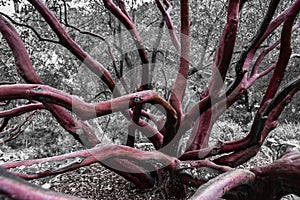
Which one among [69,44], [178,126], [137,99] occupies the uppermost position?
[69,44]

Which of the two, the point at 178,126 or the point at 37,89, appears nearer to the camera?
the point at 37,89

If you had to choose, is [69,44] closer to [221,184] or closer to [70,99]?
[70,99]

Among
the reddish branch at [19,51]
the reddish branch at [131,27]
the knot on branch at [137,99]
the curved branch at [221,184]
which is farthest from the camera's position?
the reddish branch at [131,27]

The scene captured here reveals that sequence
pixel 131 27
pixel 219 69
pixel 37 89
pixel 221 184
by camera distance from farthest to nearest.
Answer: pixel 131 27 < pixel 219 69 < pixel 37 89 < pixel 221 184

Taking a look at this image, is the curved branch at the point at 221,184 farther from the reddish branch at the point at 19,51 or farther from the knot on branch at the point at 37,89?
the reddish branch at the point at 19,51

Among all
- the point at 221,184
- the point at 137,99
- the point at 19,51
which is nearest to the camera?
the point at 221,184

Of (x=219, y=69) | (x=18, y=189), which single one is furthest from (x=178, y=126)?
(x=18, y=189)

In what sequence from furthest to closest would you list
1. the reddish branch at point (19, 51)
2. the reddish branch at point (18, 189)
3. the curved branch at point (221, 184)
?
1. the reddish branch at point (19, 51)
2. the curved branch at point (221, 184)
3. the reddish branch at point (18, 189)

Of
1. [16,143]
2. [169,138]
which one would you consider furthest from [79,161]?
[16,143]

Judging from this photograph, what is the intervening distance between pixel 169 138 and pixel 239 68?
49cm

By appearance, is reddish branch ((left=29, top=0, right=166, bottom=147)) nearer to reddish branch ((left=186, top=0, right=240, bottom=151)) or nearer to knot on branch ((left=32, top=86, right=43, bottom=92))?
reddish branch ((left=186, top=0, right=240, bottom=151))

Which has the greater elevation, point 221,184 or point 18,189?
point 18,189

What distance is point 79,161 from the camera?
89cm

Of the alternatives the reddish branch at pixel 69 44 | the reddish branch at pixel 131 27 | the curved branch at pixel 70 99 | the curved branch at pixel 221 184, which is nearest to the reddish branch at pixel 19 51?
the reddish branch at pixel 69 44
